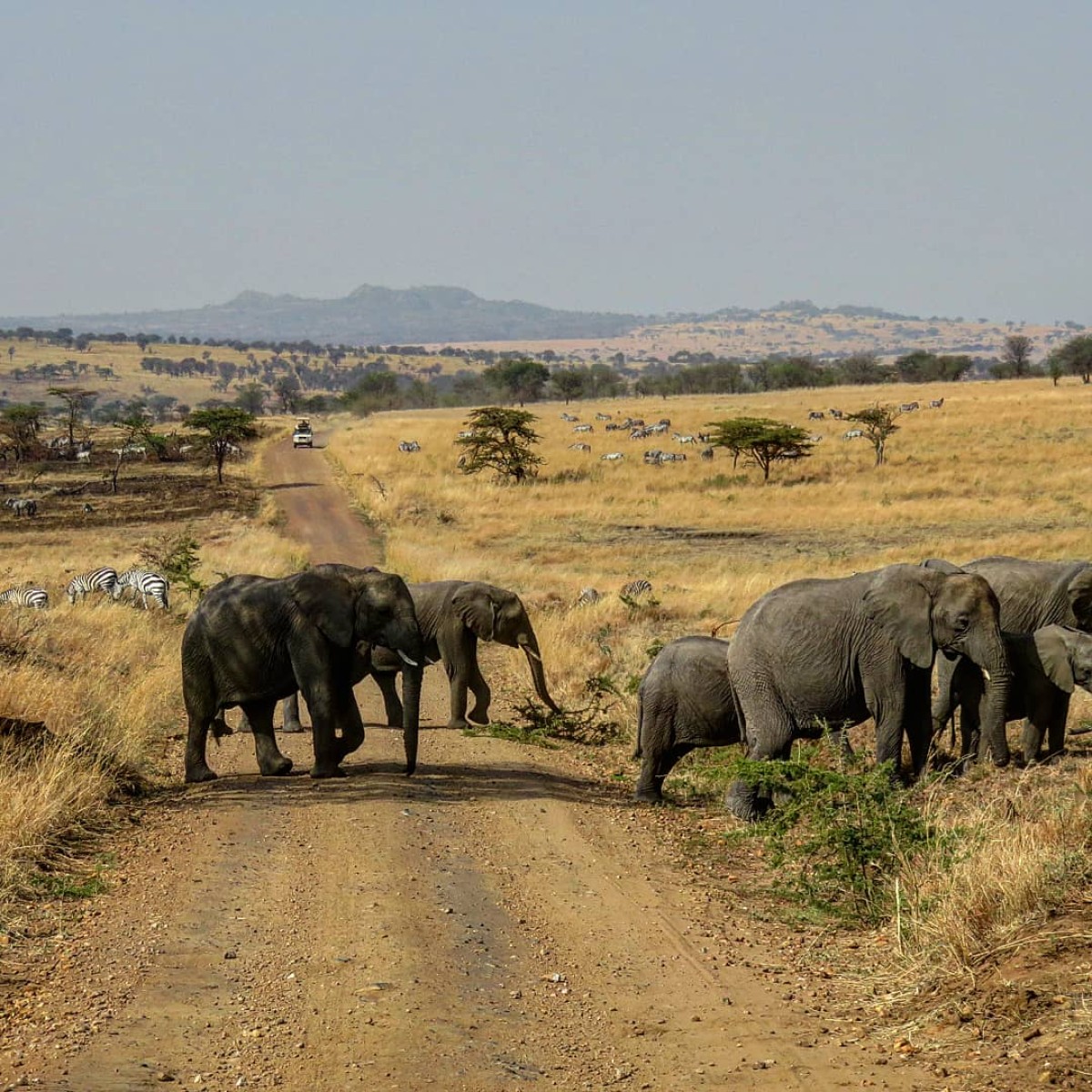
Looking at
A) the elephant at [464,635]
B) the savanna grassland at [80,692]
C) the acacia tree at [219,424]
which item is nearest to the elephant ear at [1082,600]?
the elephant at [464,635]

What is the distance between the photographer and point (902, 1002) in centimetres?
718

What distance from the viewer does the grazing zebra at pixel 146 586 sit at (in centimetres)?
2662

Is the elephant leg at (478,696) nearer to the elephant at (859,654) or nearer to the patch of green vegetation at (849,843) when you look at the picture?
the elephant at (859,654)

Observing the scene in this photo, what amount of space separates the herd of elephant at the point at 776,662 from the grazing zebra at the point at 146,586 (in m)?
12.7

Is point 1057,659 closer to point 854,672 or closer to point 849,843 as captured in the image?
point 854,672

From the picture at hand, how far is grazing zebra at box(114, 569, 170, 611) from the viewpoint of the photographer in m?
26.6

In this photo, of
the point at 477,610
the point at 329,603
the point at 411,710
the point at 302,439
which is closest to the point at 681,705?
the point at 411,710

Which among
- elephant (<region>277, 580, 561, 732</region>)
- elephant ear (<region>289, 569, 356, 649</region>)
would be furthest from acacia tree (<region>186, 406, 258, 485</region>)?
elephant ear (<region>289, 569, 356, 649</region>)

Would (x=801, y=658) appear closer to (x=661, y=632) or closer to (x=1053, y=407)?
(x=661, y=632)

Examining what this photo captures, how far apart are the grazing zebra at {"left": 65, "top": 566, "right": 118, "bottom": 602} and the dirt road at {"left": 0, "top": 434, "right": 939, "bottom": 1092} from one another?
56.7ft

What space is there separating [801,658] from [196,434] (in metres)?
65.3

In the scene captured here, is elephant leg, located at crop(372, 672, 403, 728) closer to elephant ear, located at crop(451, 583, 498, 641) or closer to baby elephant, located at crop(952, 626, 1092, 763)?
elephant ear, located at crop(451, 583, 498, 641)

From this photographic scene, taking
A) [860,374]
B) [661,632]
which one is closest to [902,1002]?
[661,632]

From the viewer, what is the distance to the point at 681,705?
12.7 m
